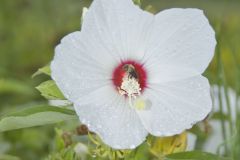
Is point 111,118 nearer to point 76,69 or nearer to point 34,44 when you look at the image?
point 76,69

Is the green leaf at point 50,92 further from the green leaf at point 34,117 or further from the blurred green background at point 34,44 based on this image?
the blurred green background at point 34,44

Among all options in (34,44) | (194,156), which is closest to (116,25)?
(194,156)

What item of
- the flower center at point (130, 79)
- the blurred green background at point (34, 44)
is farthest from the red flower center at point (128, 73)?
the blurred green background at point (34, 44)

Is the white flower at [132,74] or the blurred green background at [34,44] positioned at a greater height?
the blurred green background at [34,44]

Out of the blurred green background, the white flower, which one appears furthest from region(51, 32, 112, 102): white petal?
the blurred green background

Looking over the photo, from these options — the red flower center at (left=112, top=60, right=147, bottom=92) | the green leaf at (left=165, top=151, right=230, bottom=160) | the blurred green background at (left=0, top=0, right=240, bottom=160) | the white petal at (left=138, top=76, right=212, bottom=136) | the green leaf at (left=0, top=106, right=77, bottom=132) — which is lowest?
the green leaf at (left=165, top=151, right=230, bottom=160)

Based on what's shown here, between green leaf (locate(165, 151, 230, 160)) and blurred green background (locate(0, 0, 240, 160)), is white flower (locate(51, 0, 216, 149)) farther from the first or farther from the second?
blurred green background (locate(0, 0, 240, 160))
